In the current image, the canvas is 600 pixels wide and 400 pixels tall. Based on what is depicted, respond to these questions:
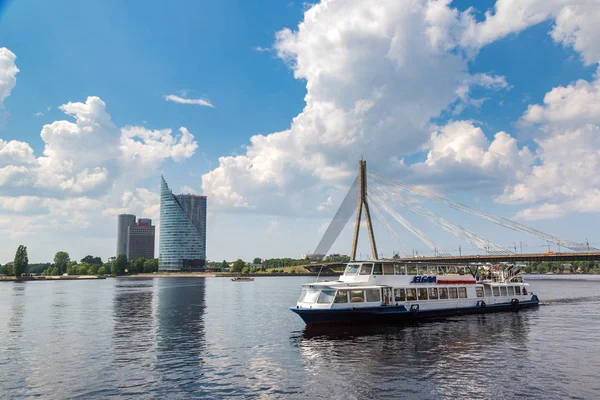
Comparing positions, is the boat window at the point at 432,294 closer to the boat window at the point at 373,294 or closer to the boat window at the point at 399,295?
the boat window at the point at 399,295

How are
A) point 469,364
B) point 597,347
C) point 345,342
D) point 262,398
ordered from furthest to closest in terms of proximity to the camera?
1. point 345,342
2. point 597,347
3. point 469,364
4. point 262,398

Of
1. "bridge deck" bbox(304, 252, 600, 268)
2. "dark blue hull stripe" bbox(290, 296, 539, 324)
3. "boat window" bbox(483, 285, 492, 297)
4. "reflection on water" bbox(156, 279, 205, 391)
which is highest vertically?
"bridge deck" bbox(304, 252, 600, 268)

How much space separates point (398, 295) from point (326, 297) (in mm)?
9484

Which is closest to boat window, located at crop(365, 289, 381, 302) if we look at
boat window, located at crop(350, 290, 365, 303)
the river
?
boat window, located at crop(350, 290, 365, 303)

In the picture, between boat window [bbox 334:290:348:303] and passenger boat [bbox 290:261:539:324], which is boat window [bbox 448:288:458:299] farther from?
boat window [bbox 334:290:348:303]

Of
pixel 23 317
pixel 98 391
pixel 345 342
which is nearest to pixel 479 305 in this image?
pixel 345 342

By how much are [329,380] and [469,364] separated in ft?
32.2

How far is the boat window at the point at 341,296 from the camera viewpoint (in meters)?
43.8

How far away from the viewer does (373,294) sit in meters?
46.8

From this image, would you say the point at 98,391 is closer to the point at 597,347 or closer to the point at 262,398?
the point at 262,398

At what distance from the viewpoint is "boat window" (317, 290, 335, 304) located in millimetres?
43569

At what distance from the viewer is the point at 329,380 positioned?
25516 millimetres

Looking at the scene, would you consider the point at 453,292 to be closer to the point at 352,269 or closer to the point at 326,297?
the point at 352,269

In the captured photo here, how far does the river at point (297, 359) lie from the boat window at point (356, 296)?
10.1 feet
